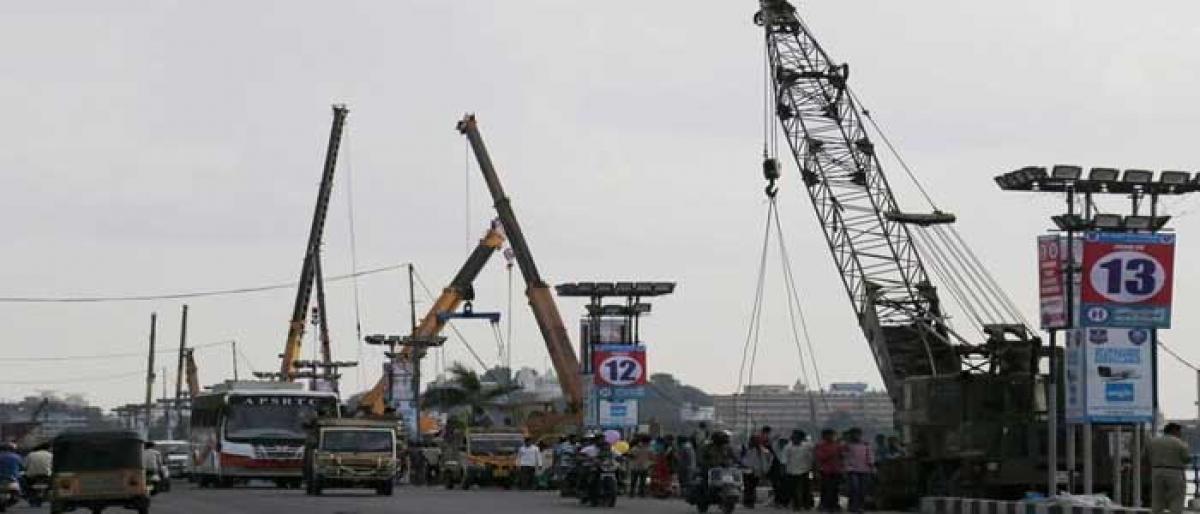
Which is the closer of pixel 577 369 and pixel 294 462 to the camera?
pixel 294 462

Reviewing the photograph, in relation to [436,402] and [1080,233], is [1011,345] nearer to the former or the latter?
[1080,233]

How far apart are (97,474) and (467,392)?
58814 mm

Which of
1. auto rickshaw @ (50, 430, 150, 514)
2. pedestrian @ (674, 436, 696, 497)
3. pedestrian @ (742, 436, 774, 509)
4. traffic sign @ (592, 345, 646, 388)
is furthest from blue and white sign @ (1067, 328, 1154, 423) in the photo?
traffic sign @ (592, 345, 646, 388)

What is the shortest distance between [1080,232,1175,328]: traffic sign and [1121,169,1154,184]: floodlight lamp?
3394 millimetres

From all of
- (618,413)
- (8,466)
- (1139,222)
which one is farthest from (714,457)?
(618,413)

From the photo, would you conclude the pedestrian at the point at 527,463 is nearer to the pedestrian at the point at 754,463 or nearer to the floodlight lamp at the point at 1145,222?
the pedestrian at the point at 754,463

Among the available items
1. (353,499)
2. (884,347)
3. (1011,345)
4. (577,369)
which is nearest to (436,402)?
(577,369)

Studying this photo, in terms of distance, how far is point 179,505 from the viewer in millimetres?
40094

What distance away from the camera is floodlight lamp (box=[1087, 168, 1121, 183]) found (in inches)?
1298


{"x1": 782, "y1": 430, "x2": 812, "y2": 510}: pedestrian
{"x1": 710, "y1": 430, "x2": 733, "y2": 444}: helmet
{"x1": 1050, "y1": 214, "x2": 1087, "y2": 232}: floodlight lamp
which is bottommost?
{"x1": 782, "y1": 430, "x2": 812, "y2": 510}: pedestrian

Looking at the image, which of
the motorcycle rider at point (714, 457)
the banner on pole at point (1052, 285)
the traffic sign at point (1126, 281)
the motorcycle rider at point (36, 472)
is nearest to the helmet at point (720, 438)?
the motorcycle rider at point (714, 457)

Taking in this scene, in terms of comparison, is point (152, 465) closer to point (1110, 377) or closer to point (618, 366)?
point (618, 366)

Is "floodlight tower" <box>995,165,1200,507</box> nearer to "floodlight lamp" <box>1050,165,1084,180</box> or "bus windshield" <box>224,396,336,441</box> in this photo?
"floodlight lamp" <box>1050,165,1084,180</box>

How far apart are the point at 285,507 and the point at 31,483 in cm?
756
